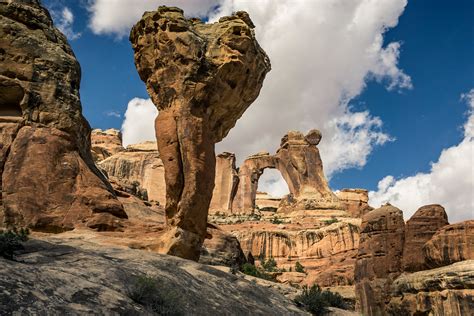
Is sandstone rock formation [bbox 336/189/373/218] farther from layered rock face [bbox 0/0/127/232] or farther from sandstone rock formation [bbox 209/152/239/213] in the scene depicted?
layered rock face [bbox 0/0/127/232]

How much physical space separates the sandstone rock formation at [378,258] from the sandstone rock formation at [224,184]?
213ft

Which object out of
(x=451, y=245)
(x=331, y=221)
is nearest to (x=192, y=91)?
(x=451, y=245)

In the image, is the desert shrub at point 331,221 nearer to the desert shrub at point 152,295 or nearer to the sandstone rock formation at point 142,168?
the sandstone rock formation at point 142,168

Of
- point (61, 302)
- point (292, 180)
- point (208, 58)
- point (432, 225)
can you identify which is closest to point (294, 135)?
point (292, 180)

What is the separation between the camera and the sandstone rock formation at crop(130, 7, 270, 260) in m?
16.8

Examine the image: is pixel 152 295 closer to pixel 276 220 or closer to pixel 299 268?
pixel 299 268

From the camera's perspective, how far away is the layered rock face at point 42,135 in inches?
595

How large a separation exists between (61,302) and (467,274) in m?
15.9

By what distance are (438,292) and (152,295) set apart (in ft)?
46.9

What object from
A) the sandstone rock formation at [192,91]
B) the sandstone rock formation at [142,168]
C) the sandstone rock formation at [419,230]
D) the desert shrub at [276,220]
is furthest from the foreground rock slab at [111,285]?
the sandstone rock formation at [142,168]

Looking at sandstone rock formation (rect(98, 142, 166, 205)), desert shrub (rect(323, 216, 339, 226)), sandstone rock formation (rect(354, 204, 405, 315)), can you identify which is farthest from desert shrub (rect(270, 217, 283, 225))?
sandstone rock formation (rect(354, 204, 405, 315))

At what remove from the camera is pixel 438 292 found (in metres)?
18.8

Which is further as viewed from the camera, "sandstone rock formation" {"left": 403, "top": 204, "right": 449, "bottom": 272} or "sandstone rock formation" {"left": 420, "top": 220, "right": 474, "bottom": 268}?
"sandstone rock formation" {"left": 403, "top": 204, "right": 449, "bottom": 272}

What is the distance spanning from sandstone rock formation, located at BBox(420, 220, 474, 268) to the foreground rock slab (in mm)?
10628
